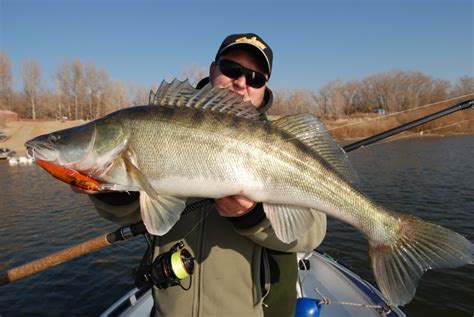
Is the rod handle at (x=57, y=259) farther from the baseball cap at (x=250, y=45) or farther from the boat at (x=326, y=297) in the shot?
the baseball cap at (x=250, y=45)

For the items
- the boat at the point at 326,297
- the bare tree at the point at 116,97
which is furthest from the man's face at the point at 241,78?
the bare tree at the point at 116,97

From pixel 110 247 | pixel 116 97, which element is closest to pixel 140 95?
pixel 116 97

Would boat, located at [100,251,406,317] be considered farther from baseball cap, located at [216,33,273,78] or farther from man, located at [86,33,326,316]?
baseball cap, located at [216,33,273,78]

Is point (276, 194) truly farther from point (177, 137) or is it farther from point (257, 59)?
point (257, 59)

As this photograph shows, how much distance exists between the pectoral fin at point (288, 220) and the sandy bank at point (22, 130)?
46.8 m

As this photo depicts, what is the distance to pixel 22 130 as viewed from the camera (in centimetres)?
4953

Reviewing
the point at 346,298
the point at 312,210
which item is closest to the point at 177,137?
the point at 312,210

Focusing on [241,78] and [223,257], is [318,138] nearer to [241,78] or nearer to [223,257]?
[241,78]

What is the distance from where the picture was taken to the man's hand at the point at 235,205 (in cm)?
219

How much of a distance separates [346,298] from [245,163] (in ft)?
12.7

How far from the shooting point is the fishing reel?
223cm

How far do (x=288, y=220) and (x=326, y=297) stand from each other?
11.5 feet

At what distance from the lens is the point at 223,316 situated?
222 cm

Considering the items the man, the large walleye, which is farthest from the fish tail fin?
the man
